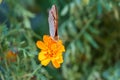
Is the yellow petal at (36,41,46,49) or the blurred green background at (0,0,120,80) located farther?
the blurred green background at (0,0,120,80)

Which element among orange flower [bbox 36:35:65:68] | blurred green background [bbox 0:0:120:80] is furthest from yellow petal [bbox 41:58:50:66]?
blurred green background [bbox 0:0:120:80]

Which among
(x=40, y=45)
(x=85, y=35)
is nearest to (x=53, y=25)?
(x=40, y=45)

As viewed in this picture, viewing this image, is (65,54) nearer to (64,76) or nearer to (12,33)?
(64,76)

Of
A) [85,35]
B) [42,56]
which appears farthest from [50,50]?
[85,35]

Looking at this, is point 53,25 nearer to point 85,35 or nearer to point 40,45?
point 40,45

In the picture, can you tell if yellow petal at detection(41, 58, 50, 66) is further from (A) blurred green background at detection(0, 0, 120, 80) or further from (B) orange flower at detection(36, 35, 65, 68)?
(A) blurred green background at detection(0, 0, 120, 80)

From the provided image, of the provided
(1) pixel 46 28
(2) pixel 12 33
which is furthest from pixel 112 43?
(2) pixel 12 33

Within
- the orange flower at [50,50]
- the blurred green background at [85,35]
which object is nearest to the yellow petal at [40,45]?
A: the orange flower at [50,50]

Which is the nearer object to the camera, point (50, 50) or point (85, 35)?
point (50, 50)

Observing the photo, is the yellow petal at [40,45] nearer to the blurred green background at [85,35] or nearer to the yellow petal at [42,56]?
the yellow petal at [42,56]

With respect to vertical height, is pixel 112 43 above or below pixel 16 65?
above

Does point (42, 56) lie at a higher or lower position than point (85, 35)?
lower
